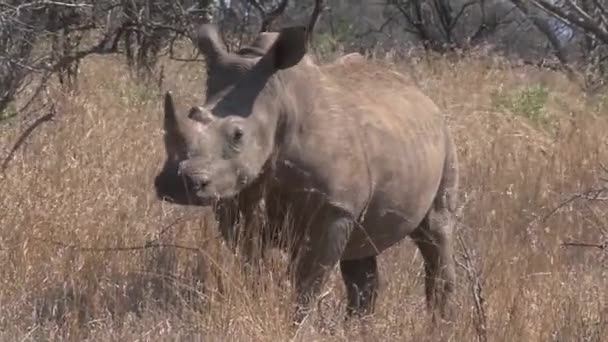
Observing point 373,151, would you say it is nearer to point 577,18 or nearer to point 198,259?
point 198,259

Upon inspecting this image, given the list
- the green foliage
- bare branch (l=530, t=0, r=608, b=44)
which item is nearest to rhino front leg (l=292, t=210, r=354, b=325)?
bare branch (l=530, t=0, r=608, b=44)

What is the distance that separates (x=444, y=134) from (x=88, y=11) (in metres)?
4.00

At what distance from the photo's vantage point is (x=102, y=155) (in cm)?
711

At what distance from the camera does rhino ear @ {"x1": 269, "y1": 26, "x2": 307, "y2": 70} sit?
4812mm

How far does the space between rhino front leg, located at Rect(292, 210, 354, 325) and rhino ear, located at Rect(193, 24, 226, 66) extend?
0.70 m

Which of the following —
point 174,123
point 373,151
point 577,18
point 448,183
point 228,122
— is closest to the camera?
point 577,18

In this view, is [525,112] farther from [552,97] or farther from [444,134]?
[444,134]

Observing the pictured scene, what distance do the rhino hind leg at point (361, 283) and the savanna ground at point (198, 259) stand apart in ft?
0.22

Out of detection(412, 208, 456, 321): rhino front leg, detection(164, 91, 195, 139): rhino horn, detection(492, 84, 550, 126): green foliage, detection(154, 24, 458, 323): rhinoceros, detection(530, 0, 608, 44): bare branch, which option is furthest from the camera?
detection(492, 84, 550, 126): green foliage

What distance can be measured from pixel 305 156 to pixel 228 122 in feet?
1.39

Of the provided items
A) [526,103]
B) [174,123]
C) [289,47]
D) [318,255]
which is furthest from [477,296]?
[526,103]

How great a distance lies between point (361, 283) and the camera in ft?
19.3

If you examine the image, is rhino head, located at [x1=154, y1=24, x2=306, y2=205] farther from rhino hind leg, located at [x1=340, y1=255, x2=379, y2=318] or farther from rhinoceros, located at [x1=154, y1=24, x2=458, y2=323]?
rhino hind leg, located at [x1=340, y1=255, x2=379, y2=318]

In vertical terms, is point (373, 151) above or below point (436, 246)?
above
